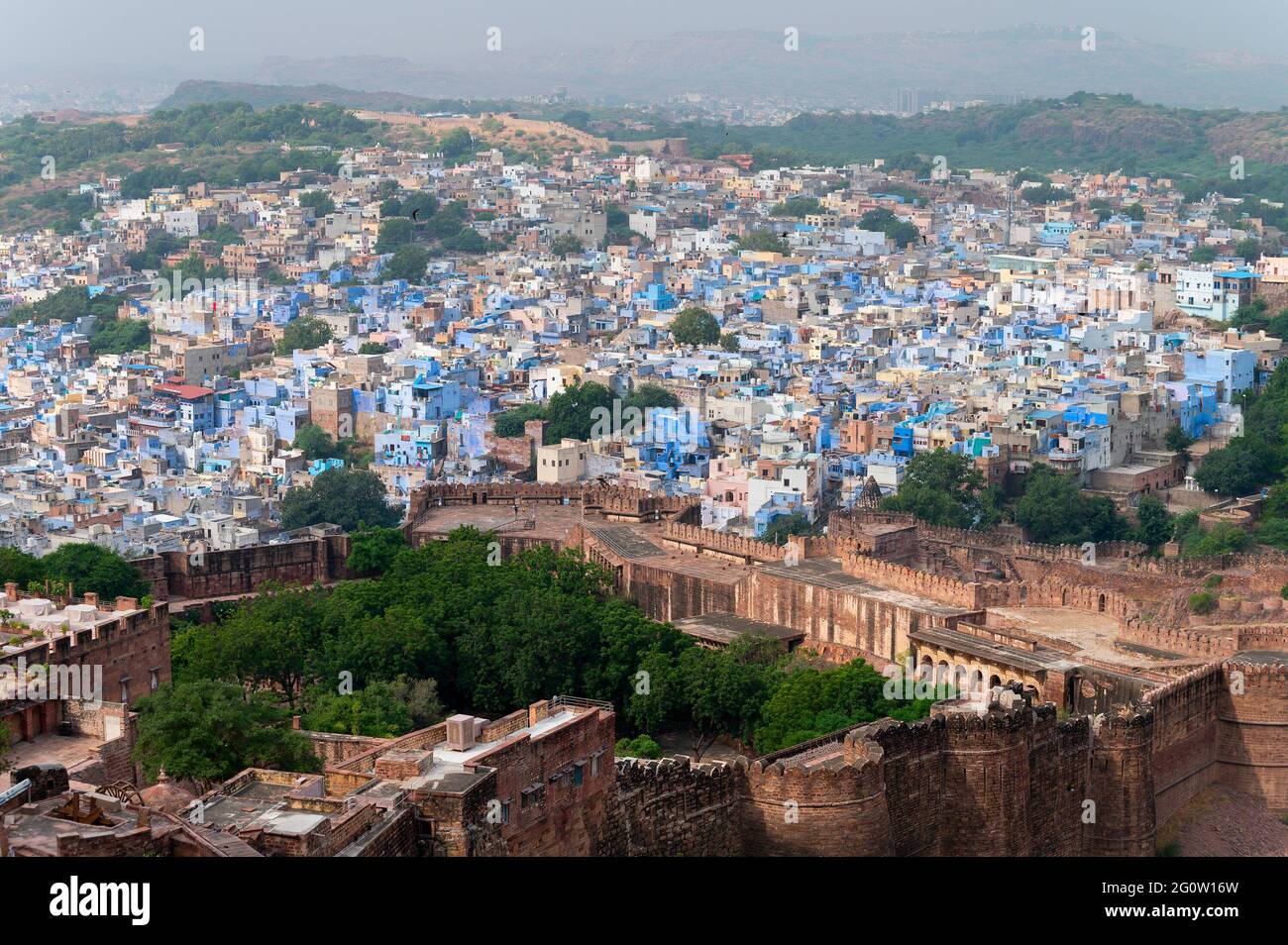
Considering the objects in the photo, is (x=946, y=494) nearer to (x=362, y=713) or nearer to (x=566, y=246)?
(x=362, y=713)

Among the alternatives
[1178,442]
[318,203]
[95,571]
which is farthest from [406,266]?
[95,571]

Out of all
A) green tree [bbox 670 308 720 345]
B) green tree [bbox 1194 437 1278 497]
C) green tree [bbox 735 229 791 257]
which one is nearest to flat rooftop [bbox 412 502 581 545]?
green tree [bbox 1194 437 1278 497]

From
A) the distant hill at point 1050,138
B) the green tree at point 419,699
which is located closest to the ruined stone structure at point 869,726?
the green tree at point 419,699

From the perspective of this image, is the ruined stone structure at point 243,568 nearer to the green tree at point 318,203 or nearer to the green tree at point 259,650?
the green tree at point 259,650

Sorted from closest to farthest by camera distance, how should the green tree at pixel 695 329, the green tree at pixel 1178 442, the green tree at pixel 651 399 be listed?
the green tree at pixel 1178 442 → the green tree at pixel 651 399 → the green tree at pixel 695 329

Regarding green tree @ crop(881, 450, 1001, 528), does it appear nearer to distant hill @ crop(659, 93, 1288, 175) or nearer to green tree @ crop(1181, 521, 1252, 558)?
green tree @ crop(1181, 521, 1252, 558)
